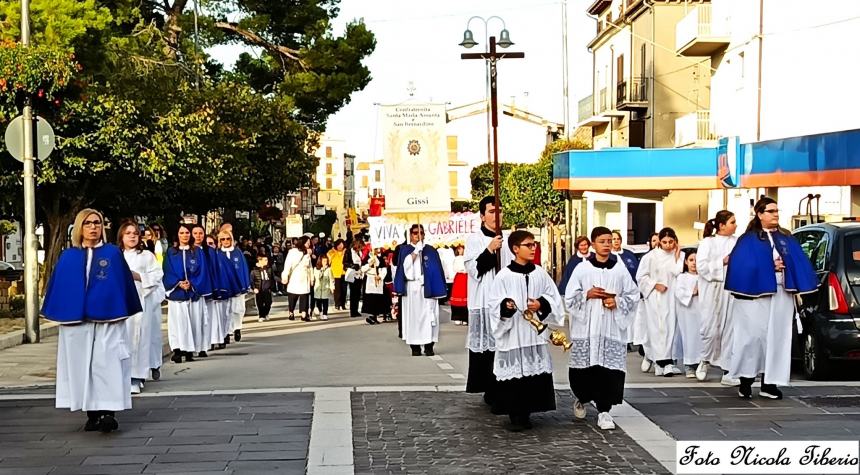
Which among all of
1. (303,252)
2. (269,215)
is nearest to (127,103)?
(303,252)

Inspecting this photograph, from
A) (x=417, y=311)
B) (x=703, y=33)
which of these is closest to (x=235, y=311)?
(x=417, y=311)

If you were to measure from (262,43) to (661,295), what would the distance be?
83.7ft

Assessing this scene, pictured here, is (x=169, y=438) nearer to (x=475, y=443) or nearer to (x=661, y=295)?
(x=475, y=443)

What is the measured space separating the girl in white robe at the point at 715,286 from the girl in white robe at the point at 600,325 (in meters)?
3.05

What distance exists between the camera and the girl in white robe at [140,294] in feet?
39.8

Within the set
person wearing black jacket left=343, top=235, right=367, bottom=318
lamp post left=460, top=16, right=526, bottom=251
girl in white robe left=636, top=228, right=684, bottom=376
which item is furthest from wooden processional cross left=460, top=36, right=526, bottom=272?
person wearing black jacket left=343, top=235, right=367, bottom=318

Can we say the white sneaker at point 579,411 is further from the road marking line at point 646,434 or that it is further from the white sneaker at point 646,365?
the white sneaker at point 646,365

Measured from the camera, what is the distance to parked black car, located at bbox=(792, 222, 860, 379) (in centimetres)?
1246

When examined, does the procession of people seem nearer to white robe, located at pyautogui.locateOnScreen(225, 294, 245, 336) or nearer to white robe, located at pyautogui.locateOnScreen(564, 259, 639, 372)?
white robe, located at pyautogui.locateOnScreen(564, 259, 639, 372)

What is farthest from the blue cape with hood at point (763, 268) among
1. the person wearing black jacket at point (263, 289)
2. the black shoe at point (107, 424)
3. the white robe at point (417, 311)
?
the person wearing black jacket at point (263, 289)

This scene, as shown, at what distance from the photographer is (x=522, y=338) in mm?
9516

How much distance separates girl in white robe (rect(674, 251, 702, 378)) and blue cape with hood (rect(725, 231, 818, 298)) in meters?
2.32

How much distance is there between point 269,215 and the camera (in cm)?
4716

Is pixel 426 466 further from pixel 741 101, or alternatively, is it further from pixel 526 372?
pixel 741 101
